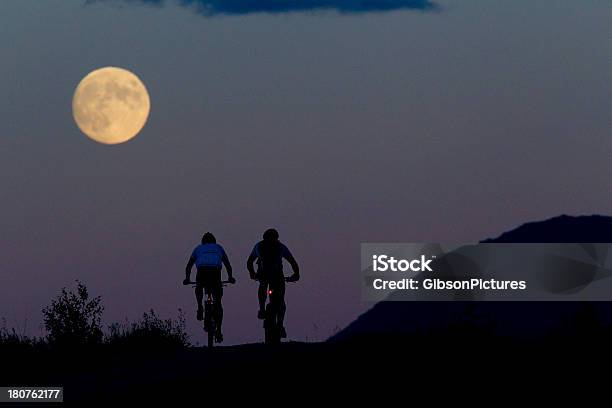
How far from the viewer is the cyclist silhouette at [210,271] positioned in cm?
2678

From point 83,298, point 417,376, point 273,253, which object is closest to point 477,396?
point 417,376

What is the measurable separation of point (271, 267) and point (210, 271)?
2.00m

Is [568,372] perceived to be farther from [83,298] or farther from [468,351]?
[83,298]

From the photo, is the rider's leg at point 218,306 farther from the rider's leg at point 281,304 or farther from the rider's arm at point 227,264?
the rider's leg at point 281,304

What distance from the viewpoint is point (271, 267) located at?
25.2m

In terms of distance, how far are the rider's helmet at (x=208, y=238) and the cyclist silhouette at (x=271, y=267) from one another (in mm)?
1394

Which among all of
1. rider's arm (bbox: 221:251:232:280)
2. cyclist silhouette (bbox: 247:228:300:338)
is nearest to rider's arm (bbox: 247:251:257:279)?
cyclist silhouette (bbox: 247:228:300:338)

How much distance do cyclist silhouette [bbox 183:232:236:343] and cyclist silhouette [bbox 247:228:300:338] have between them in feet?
4.11

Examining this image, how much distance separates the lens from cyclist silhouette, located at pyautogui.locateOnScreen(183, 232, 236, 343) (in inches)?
→ 1054

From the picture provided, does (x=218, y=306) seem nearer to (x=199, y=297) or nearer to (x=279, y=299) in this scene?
(x=199, y=297)

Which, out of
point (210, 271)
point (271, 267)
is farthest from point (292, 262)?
point (210, 271)

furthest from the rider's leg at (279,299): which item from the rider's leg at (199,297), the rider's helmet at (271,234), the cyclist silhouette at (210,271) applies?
the rider's leg at (199,297)

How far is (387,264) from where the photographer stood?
3619 cm

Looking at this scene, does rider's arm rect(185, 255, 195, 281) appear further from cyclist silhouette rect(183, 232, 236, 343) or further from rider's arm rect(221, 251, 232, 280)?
rider's arm rect(221, 251, 232, 280)
